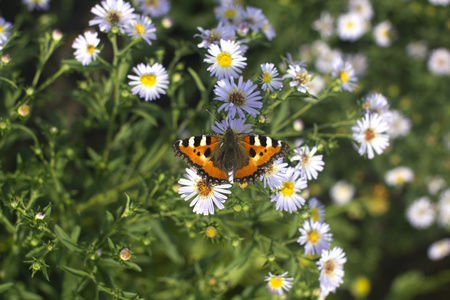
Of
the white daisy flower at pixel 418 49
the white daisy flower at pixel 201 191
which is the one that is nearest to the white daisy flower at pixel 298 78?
the white daisy flower at pixel 201 191

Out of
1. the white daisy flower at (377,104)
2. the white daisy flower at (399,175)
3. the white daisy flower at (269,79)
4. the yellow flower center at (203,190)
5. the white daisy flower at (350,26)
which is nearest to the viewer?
the yellow flower center at (203,190)

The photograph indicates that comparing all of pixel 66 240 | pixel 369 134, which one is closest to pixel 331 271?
pixel 369 134

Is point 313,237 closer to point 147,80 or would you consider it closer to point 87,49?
point 147,80

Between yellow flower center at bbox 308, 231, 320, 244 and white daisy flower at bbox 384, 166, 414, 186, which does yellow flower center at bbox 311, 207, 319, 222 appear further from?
white daisy flower at bbox 384, 166, 414, 186

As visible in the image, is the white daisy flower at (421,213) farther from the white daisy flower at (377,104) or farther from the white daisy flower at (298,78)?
the white daisy flower at (298,78)

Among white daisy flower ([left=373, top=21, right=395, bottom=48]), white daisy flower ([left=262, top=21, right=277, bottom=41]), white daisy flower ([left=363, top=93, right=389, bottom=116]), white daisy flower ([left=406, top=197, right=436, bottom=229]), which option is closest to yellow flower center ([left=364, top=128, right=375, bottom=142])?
white daisy flower ([left=363, top=93, right=389, bottom=116])
